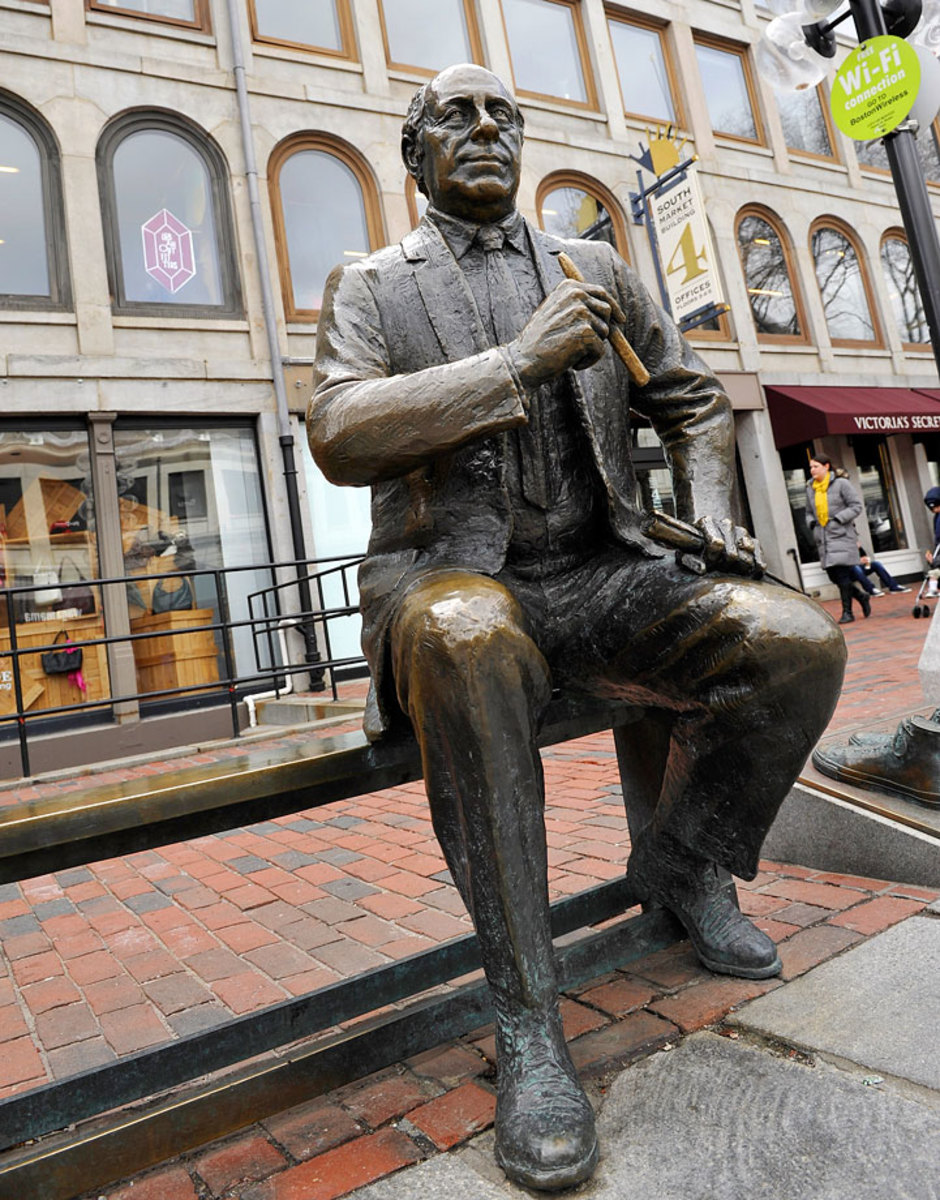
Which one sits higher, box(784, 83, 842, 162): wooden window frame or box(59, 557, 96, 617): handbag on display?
box(784, 83, 842, 162): wooden window frame

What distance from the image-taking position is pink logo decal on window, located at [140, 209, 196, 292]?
408 inches

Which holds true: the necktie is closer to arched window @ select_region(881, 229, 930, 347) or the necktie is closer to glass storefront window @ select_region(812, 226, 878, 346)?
glass storefront window @ select_region(812, 226, 878, 346)

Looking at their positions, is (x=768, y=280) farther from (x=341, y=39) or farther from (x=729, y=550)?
(x=729, y=550)

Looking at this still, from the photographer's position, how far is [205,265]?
35.0 feet

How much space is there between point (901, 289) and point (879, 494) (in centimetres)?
418

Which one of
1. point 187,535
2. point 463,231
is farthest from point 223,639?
point 463,231

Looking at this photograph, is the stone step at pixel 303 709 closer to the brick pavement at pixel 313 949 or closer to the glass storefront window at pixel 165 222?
the brick pavement at pixel 313 949

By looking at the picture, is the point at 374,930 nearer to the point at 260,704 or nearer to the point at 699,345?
the point at 260,704

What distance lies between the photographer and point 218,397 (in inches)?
403

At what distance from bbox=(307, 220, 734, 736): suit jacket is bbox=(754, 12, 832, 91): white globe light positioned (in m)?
4.71

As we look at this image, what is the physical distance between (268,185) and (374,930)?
34.5ft

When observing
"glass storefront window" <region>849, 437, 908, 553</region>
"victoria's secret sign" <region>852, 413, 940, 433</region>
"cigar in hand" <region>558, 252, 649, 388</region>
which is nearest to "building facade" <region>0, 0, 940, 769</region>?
"victoria's secret sign" <region>852, 413, 940, 433</region>

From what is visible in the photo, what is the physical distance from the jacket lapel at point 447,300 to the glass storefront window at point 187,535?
319 inches

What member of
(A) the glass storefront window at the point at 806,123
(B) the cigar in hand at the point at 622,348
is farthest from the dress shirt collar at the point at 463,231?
(A) the glass storefront window at the point at 806,123
